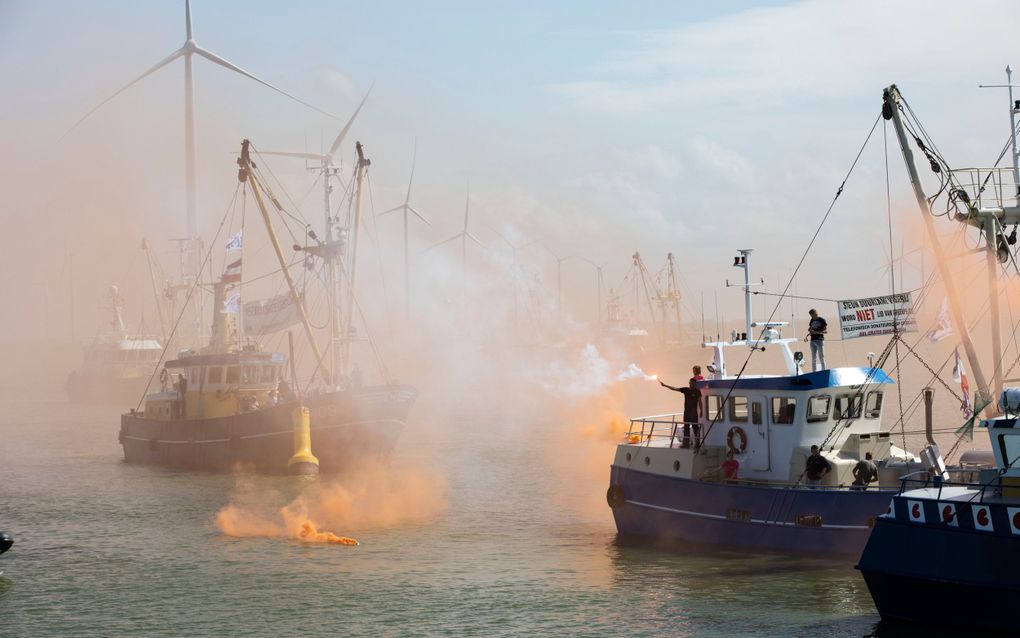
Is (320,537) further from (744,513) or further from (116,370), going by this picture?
(116,370)

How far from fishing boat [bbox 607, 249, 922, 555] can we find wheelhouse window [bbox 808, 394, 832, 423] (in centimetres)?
3

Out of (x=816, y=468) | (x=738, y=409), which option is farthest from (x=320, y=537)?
(x=816, y=468)

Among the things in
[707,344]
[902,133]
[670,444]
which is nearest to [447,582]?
[670,444]

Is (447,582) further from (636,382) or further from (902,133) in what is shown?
(636,382)

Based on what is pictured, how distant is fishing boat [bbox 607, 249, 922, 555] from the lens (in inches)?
1260

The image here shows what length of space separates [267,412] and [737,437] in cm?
3339

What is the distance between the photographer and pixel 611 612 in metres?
29.8

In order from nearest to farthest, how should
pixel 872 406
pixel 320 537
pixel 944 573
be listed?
pixel 944 573, pixel 872 406, pixel 320 537

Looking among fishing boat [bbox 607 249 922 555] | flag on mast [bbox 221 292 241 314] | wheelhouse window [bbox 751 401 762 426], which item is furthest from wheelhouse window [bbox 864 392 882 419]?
flag on mast [bbox 221 292 241 314]

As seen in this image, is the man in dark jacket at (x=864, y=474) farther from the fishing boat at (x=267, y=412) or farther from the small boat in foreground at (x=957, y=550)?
the fishing boat at (x=267, y=412)

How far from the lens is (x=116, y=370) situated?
147 m

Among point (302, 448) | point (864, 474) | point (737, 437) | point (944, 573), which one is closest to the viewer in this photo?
point (944, 573)

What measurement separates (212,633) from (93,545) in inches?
577

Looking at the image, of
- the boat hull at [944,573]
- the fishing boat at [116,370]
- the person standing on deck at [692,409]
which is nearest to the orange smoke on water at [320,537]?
the person standing on deck at [692,409]
